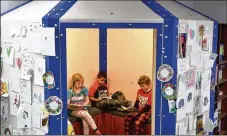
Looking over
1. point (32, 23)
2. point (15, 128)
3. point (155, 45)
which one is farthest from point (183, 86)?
point (15, 128)

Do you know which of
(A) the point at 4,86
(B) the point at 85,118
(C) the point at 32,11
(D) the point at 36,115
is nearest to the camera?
(D) the point at 36,115

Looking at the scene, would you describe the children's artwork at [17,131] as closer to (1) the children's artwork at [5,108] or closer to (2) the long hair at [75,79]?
(1) the children's artwork at [5,108]

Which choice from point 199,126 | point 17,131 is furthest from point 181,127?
point 17,131

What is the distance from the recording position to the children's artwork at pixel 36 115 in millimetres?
2721

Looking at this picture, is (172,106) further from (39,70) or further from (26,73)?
(26,73)

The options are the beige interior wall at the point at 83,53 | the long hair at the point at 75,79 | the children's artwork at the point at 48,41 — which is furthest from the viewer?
the beige interior wall at the point at 83,53

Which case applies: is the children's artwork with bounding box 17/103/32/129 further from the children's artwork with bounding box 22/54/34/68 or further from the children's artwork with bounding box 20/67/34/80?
the children's artwork with bounding box 22/54/34/68

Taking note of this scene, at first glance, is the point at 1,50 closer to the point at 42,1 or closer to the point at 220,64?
the point at 42,1

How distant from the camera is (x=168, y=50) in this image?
258cm

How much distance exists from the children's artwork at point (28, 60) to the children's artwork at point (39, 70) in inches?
2.5

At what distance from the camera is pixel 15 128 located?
2.94m

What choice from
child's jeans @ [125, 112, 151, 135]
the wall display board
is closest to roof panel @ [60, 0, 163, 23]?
the wall display board

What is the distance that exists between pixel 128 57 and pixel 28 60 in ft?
5.01

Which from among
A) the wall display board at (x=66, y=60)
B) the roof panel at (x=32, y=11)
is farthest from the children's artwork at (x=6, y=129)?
the roof panel at (x=32, y=11)
